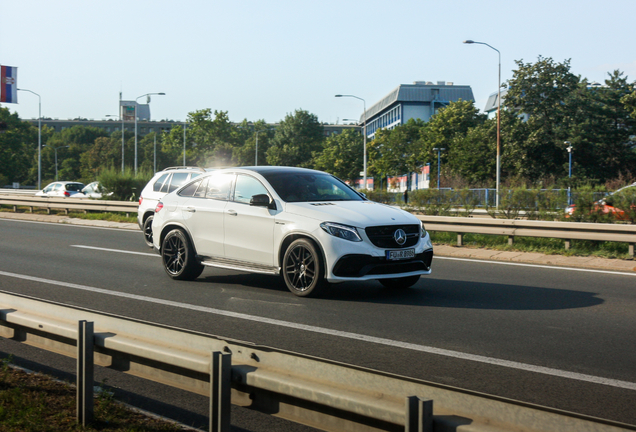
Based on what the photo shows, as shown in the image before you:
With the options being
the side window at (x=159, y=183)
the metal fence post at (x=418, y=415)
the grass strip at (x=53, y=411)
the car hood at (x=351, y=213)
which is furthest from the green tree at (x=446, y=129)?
the metal fence post at (x=418, y=415)

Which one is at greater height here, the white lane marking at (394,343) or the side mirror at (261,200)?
the side mirror at (261,200)

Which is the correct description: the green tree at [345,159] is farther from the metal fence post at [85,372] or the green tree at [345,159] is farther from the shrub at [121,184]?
the metal fence post at [85,372]

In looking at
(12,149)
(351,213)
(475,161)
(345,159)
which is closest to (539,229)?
(351,213)

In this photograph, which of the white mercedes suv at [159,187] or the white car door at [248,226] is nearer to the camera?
the white car door at [248,226]

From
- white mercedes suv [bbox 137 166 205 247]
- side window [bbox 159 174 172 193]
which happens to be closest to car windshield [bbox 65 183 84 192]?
white mercedes suv [bbox 137 166 205 247]

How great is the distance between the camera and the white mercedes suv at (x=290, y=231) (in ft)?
26.8

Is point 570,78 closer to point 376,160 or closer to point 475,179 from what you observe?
point 475,179

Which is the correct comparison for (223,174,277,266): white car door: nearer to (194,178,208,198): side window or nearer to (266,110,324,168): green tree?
(194,178,208,198): side window

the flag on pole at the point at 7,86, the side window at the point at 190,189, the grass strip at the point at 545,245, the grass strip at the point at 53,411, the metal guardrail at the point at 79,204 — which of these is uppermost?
the flag on pole at the point at 7,86

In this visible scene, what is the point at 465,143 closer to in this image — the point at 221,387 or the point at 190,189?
the point at 190,189

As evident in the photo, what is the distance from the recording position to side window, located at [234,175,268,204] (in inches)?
368

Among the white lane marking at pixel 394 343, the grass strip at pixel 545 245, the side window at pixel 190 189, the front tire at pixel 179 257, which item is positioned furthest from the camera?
the grass strip at pixel 545 245

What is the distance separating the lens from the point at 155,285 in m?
9.67

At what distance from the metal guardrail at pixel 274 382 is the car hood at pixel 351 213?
4.54 m
